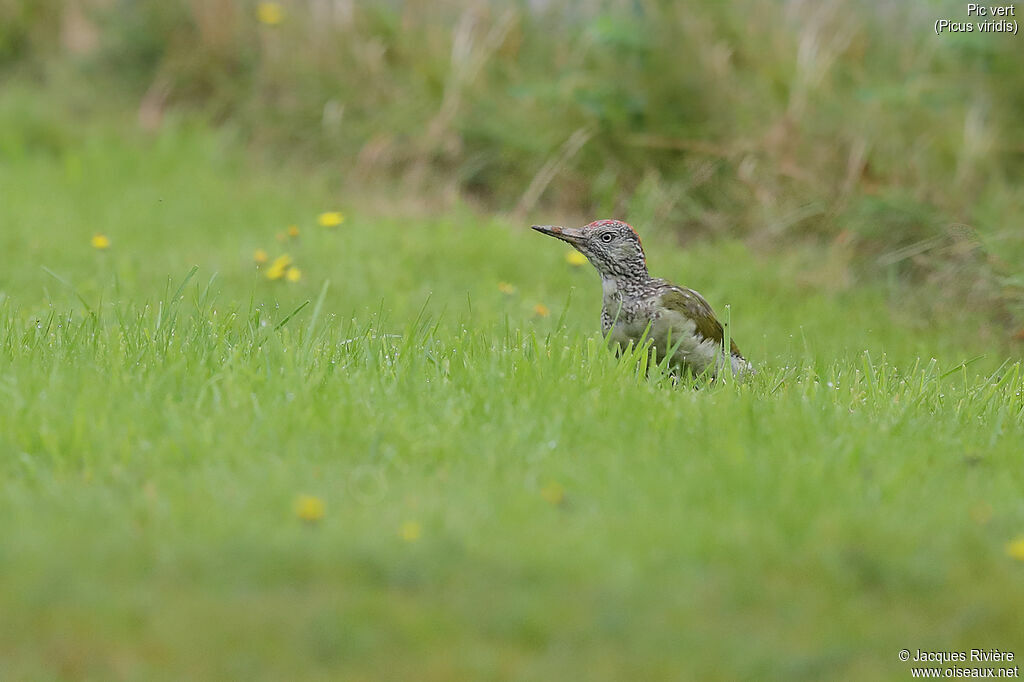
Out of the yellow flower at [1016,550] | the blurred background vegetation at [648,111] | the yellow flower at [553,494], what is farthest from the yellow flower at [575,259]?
the yellow flower at [1016,550]

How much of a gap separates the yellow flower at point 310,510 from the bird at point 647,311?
212 cm

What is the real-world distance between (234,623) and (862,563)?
5.69 ft

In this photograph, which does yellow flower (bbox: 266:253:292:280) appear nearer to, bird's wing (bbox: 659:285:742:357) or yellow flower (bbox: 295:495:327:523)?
bird's wing (bbox: 659:285:742:357)

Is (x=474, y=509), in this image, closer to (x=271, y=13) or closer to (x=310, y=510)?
(x=310, y=510)

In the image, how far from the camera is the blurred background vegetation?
9.28 m

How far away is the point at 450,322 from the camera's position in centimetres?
700

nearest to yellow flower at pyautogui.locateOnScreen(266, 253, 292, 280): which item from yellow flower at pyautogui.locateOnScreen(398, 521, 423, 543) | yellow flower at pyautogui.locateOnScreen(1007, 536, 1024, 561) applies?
yellow flower at pyautogui.locateOnScreen(398, 521, 423, 543)

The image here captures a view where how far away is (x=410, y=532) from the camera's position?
3633 millimetres

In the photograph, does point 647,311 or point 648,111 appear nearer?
point 647,311

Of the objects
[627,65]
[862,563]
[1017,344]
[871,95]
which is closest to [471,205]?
[627,65]

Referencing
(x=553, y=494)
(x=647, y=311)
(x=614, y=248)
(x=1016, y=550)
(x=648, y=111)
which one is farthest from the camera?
Answer: (x=648, y=111)

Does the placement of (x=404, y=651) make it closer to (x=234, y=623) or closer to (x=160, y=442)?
(x=234, y=623)

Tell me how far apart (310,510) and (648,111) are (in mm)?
7174

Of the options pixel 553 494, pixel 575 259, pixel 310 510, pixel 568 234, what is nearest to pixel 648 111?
pixel 575 259
